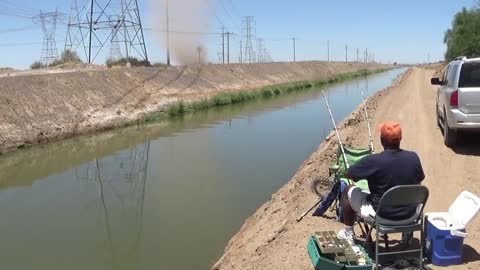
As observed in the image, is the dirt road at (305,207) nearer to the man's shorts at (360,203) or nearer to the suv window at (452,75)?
the man's shorts at (360,203)

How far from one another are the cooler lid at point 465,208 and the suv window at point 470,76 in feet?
17.9

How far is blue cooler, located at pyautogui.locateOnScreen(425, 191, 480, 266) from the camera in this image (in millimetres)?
5547

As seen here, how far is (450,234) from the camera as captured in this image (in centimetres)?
552

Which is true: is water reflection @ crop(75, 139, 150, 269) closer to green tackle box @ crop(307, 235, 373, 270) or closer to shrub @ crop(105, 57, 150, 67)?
green tackle box @ crop(307, 235, 373, 270)

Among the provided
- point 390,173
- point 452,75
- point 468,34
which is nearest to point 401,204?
point 390,173

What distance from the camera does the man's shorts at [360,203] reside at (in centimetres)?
552

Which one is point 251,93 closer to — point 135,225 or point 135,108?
point 135,108

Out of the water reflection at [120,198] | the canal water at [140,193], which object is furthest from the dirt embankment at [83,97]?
the water reflection at [120,198]

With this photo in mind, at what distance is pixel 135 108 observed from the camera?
102 feet

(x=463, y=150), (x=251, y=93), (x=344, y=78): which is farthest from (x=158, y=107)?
(x=344, y=78)

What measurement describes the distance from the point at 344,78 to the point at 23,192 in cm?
7858

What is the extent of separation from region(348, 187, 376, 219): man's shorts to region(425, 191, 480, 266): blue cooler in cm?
71

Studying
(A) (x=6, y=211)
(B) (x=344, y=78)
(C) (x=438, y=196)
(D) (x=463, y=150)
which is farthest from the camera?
(B) (x=344, y=78)

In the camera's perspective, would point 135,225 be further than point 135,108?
No
